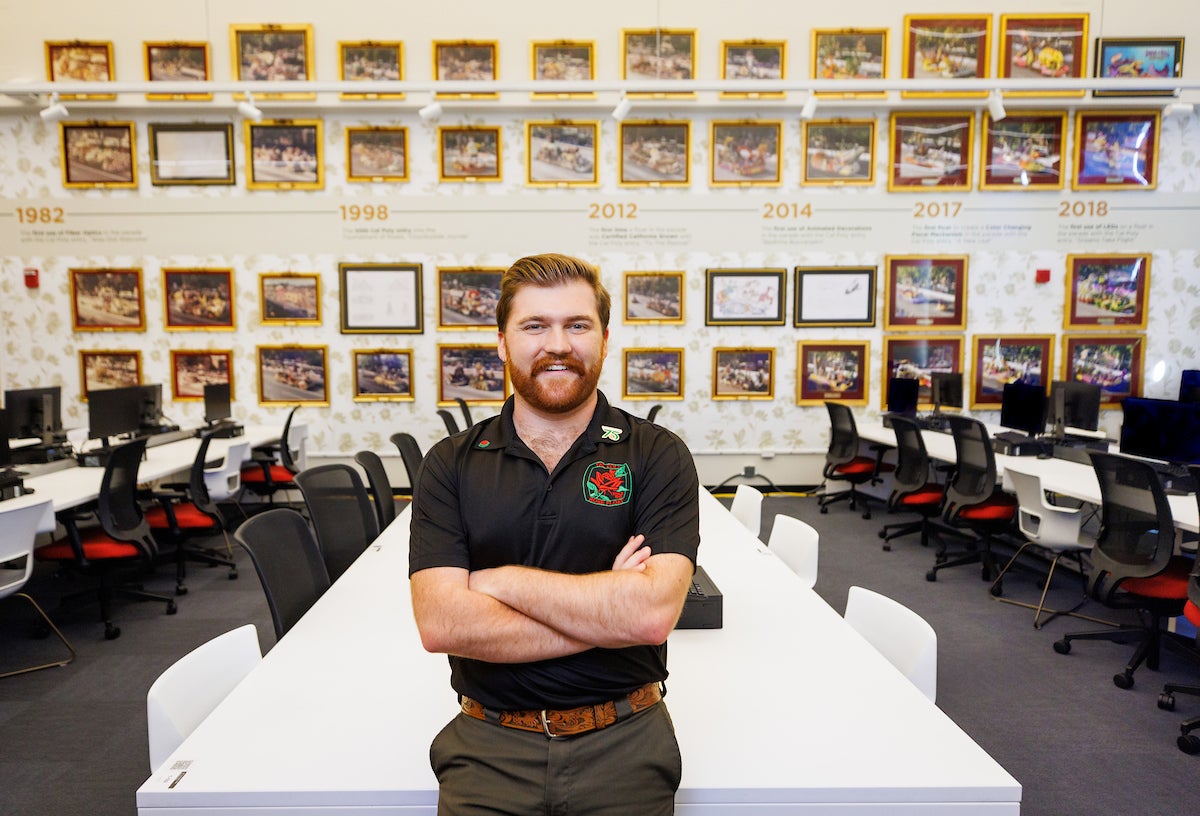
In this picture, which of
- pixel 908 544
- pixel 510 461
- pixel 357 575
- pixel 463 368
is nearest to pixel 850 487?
pixel 908 544

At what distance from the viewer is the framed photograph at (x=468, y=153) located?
6.71 metres

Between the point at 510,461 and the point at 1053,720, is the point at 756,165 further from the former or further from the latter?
the point at 510,461

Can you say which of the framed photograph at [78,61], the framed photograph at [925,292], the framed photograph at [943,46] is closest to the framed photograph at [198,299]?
the framed photograph at [78,61]

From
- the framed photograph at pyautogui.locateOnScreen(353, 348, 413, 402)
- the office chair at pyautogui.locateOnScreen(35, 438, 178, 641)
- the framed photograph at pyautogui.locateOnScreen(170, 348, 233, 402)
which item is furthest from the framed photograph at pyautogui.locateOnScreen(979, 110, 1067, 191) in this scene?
Answer: the framed photograph at pyautogui.locateOnScreen(170, 348, 233, 402)

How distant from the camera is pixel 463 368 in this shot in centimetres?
695

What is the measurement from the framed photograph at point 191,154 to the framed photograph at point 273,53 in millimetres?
478

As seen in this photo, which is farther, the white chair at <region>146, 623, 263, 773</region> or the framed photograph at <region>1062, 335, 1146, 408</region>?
the framed photograph at <region>1062, 335, 1146, 408</region>

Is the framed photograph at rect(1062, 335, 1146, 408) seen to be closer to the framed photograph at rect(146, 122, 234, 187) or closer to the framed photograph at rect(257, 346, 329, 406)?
the framed photograph at rect(257, 346, 329, 406)

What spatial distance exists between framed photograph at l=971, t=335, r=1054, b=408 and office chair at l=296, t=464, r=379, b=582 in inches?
248

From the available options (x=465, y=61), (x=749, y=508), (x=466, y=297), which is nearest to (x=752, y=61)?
(x=465, y=61)

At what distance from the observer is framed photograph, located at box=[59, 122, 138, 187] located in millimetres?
6625

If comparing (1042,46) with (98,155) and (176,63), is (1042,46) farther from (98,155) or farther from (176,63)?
(98,155)

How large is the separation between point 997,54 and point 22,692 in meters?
8.88

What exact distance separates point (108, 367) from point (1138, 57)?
10700 mm
